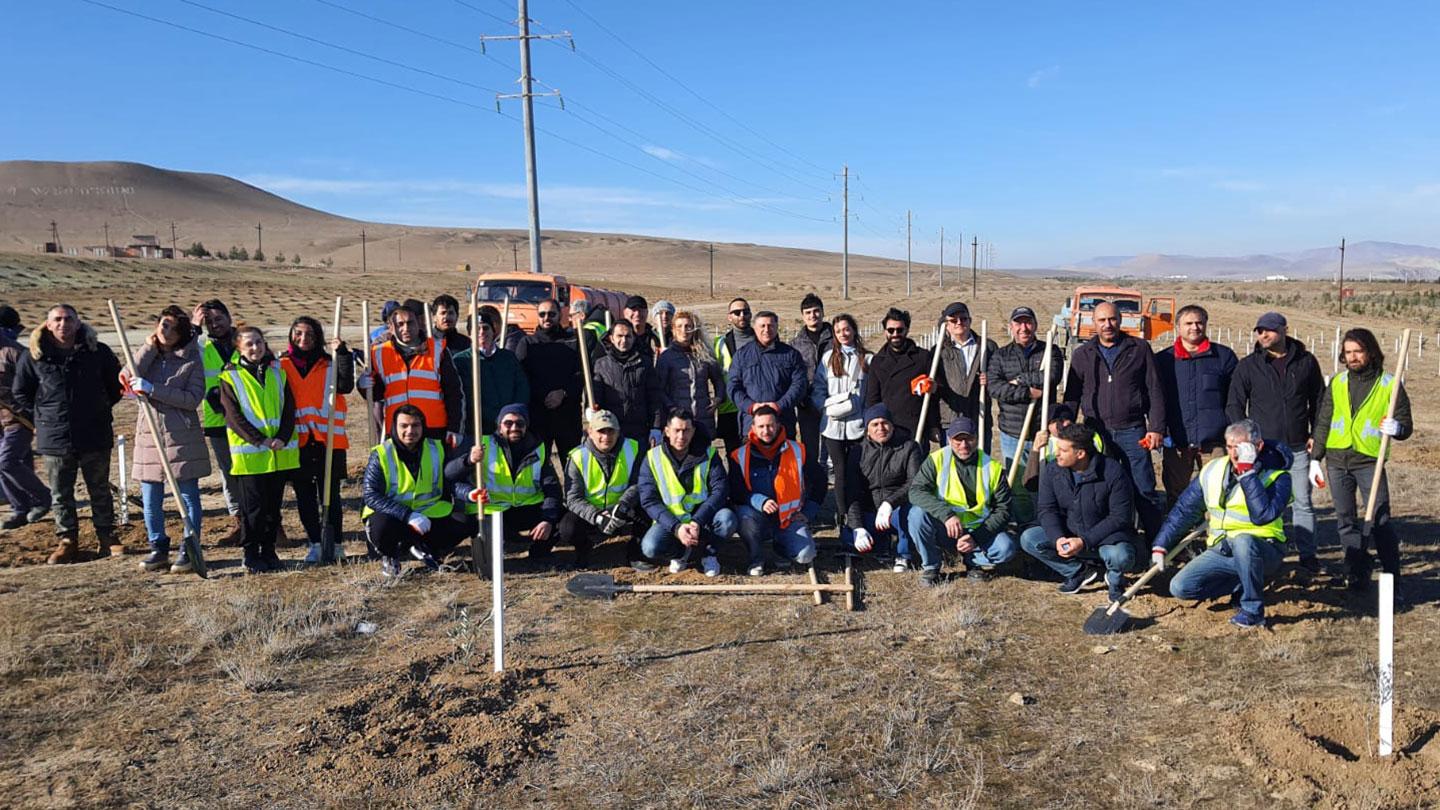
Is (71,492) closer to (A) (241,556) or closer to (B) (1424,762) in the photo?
(A) (241,556)

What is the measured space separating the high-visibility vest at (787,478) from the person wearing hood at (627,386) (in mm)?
815

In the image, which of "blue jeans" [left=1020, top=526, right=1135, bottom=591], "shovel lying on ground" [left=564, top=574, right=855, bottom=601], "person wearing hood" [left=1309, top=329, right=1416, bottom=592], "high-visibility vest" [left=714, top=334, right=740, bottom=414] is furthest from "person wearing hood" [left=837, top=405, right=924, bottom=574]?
"person wearing hood" [left=1309, top=329, right=1416, bottom=592]

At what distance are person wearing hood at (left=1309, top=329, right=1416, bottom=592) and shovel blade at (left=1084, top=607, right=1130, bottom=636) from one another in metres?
1.53

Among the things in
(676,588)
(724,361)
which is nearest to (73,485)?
(676,588)

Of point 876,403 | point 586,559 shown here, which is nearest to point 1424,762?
point 876,403

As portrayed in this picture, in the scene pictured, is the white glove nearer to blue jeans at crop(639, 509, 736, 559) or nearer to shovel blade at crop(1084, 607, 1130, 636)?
blue jeans at crop(639, 509, 736, 559)

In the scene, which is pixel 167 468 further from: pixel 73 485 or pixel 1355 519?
pixel 1355 519

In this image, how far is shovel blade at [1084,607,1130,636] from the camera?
573cm

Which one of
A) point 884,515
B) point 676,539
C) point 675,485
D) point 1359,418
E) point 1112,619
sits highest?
point 1359,418

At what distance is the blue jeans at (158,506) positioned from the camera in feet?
22.4

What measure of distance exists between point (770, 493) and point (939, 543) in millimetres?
1208

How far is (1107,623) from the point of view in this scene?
5.76 meters

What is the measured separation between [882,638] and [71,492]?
5.76 m

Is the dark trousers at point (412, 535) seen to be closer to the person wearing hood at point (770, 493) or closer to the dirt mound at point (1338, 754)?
the person wearing hood at point (770, 493)
